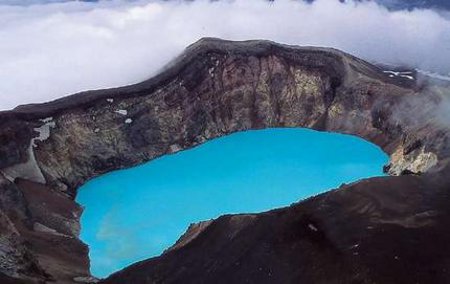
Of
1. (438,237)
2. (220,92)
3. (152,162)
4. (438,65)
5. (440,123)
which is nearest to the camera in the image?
(438,237)

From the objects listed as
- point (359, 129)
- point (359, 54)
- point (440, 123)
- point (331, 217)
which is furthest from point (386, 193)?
point (359, 54)

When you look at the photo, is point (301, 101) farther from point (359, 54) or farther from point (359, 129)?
point (359, 54)

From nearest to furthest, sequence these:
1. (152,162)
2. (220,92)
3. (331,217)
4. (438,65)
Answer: (331,217) < (152,162) < (220,92) < (438,65)

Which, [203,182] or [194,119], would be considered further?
[194,119]
